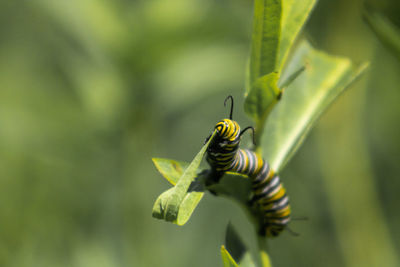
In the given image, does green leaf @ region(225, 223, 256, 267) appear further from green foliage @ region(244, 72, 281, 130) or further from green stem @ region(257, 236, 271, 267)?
green foliage @ region(244, 72, 281, 130)

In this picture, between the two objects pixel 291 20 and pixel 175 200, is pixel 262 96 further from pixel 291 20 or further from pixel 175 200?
pixel 175 200

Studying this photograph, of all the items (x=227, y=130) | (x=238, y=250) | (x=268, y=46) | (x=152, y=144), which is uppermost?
(x=268, y=46)

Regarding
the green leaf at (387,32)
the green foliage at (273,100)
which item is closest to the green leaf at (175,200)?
the green foliage at (273,100)

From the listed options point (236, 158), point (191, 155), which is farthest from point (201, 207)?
point (236, 158)

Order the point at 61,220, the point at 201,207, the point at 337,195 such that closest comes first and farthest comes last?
the point at 61,220 < the point at 337,195 < the point at 201,207

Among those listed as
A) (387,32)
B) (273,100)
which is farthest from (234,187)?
(387,32)

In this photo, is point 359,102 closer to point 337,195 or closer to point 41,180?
point 337,195

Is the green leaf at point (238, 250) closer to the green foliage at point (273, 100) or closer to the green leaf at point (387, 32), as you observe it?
the green foliage at point (273, 100)
